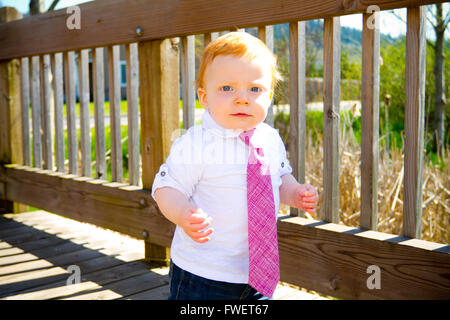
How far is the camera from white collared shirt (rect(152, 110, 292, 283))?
156 centimetres

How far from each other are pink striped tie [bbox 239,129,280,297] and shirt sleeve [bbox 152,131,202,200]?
169mm

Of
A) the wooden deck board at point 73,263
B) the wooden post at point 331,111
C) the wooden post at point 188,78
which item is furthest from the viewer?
the wooden post at point 188,78

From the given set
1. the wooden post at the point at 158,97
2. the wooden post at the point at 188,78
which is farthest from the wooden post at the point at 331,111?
the wooden post at the point at 158,97

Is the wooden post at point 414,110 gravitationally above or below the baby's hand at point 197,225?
above

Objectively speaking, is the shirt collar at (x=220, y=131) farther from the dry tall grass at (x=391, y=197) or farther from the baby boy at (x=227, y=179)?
the dry tall grass at (x=391, y=197)

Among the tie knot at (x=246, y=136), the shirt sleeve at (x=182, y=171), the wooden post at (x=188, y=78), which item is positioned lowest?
the shirt sleeve at (x=182, y=171)

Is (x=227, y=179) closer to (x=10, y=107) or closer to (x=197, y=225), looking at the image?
(x=197, y=225)

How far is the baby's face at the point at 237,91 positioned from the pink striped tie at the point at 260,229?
132mm

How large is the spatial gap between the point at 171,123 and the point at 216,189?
1.41 metres

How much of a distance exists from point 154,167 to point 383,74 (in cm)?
451

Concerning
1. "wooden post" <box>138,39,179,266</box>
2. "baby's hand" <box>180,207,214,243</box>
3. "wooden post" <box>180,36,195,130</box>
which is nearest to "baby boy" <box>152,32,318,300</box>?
"baby's hand" <box>180,207,214,243</box>

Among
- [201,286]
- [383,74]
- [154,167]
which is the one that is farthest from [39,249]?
[383,74]

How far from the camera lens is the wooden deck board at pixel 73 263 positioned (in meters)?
2.60
